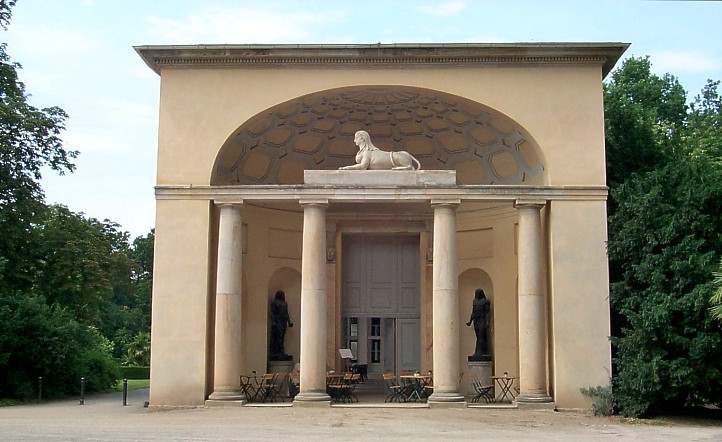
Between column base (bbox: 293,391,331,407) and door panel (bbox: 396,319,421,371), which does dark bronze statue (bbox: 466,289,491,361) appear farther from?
column base (bbox: 293,391,331,407)

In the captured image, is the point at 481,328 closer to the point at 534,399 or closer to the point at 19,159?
the point at 534,399

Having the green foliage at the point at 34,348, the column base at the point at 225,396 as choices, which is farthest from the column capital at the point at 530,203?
the green foliage at the point at 34,348

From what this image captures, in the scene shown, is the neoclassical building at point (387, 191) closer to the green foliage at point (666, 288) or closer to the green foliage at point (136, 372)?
the green foliage at point (666, 288)

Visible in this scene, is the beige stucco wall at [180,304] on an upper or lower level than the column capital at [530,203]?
lower

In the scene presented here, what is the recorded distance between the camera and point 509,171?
894 inches

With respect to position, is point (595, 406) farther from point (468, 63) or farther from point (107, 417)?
point (107, 417)

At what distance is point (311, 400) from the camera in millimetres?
19375

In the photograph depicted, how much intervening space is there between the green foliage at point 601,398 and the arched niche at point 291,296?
885 centimetres

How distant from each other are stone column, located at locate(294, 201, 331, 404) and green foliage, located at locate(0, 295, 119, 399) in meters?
8.98

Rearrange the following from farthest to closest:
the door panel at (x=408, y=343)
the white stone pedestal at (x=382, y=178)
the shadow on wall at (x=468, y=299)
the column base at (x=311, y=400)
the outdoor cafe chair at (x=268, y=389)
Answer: the door panel at (x=408, y=343), the shadow on wall at (x=468, y=299), the outdoor cafe chair at (x=268, y=389), the white stone pedestal at (x=382, y=178), the column base at (x=311, y=400)

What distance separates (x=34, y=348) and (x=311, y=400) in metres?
9.75

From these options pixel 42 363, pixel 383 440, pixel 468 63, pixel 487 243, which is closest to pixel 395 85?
pixel 468 63

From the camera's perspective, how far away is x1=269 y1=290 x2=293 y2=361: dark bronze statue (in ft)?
76.9

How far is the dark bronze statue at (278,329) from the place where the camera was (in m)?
23.4
